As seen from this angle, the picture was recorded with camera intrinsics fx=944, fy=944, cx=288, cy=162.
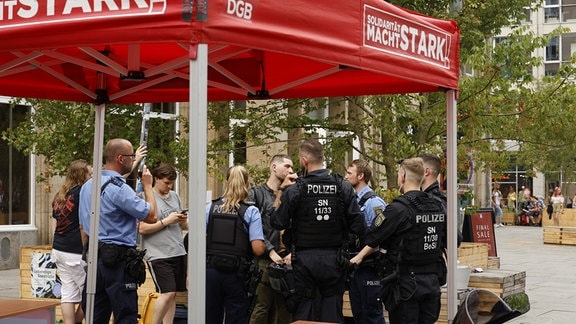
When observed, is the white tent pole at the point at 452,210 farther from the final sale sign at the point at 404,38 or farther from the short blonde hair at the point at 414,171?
the final sale sign at the point at 404,38

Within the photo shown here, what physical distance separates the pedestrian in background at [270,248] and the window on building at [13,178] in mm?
11909

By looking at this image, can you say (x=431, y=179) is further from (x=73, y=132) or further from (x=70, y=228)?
(x=73, y=132)

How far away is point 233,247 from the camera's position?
8211 mm

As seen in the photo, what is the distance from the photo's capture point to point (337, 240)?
766 cm

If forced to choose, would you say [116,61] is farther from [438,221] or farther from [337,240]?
[438,221]

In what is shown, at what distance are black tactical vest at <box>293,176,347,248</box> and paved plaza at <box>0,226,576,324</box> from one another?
93.2 inches

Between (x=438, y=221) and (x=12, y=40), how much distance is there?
388cm

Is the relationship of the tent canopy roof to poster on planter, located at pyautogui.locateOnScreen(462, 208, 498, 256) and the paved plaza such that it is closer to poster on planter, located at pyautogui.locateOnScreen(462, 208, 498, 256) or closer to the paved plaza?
the paved plaza

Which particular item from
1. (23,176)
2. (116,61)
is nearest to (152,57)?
(116,61)

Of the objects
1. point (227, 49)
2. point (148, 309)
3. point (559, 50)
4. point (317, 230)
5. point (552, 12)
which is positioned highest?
point (552, 12)

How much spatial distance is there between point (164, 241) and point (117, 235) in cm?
118

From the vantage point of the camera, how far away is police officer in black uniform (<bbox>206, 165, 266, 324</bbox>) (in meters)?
8.21

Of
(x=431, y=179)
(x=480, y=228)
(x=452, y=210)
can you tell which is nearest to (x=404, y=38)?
(x=452, y=210)

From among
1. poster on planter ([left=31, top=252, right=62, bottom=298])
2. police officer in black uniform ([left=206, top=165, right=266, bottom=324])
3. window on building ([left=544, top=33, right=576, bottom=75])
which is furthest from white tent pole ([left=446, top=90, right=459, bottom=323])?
window on building ([left=544, top=33, right=576, bottom=75])
